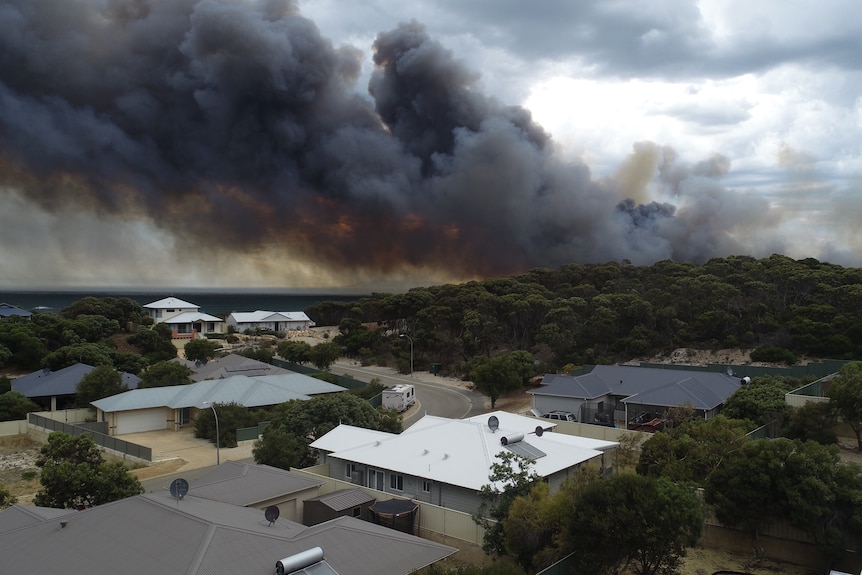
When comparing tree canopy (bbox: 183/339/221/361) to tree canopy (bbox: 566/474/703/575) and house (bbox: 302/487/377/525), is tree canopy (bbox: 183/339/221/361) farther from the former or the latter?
tree canopy (bbox: 566/474/703/575)

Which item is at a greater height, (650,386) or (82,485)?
(650,386)

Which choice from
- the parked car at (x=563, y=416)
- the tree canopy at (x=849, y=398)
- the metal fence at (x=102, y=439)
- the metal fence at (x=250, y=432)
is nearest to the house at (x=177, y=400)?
the metal fence at (x=102, y=439)

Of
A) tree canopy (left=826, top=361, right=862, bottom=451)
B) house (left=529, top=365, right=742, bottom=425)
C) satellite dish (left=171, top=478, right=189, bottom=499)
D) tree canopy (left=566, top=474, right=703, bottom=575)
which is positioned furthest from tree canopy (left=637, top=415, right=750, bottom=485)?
satellite dish (left=171, top=478, right=189, bottom=499)

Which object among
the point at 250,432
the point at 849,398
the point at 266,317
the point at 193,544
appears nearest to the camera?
the point at 193,544

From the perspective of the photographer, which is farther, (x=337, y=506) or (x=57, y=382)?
(x=57, y=382)

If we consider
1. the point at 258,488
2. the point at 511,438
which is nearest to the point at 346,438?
the point at 258,488

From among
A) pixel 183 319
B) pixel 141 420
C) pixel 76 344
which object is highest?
pixel 183 319

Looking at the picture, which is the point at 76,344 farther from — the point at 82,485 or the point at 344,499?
the point at 344,499
